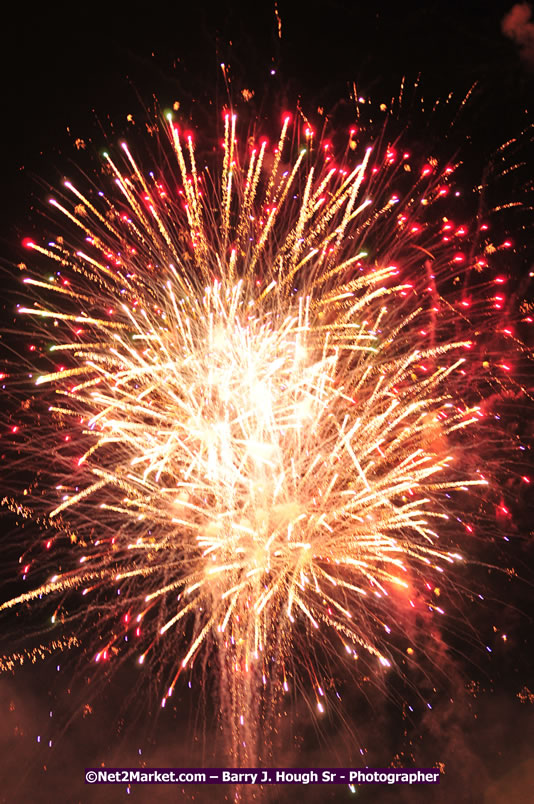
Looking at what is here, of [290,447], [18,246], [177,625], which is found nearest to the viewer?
[290,447]

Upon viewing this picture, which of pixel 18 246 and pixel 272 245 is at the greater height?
pixel 18 246

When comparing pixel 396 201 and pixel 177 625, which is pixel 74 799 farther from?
pixel 396 201

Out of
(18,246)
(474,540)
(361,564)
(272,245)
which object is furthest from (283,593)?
(18,246)

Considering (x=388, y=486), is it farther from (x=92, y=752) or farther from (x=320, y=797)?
(x=92, y=752)

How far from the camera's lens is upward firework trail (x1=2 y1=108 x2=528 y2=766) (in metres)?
4.77

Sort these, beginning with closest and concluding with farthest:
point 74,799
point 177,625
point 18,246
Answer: point 18,246
point 177,625
point 74,799

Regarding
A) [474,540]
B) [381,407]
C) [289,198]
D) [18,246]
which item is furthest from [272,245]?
[474,540]

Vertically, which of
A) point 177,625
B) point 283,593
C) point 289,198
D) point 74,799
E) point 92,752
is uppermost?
point 289,198

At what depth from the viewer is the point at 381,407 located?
195 inches

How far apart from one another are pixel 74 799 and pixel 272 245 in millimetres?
7032

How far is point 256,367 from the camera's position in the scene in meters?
4.69

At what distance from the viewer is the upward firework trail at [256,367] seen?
4.77 meters

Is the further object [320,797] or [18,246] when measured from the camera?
[320,797]

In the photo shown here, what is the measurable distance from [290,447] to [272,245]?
1836 millimetres
